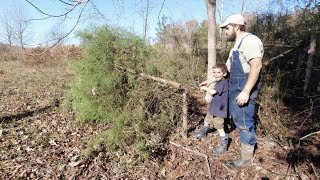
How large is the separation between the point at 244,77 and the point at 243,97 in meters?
0.31

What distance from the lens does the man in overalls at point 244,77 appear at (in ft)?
9.91

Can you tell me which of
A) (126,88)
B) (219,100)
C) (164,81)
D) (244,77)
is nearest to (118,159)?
(126,88)

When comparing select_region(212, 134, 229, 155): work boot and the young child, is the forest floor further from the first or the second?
the young child

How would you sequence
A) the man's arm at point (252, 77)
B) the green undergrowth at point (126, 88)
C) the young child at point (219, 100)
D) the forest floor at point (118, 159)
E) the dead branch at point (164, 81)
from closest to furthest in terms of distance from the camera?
the man's arm at point (252, 77)
the forest floor at point (118, 159)
the young child at point (219, 100)
the dead branch at point (164, 81)
the green undergrowth at point (126, 88)

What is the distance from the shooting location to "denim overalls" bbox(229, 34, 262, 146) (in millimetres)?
3293

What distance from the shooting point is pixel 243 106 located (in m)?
3.36

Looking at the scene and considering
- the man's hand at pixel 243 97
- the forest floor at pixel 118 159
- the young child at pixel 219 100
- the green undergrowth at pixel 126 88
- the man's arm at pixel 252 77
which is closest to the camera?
the man's arm at pixel 252 77

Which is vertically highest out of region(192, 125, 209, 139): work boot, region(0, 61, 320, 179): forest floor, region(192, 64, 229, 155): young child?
region(192, 64, 229, 155): young child

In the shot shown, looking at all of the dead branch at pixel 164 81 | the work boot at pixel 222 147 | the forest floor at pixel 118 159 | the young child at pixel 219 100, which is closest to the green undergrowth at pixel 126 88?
the dead branch at pixel 164 81

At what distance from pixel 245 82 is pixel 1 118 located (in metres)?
5.44

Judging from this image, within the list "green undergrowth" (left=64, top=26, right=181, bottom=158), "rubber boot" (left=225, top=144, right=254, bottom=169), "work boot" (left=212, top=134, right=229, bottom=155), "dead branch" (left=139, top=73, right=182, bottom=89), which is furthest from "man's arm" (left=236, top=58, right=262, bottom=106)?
"green undergrowth" (left=64, top=26, right=181, bottom=158)

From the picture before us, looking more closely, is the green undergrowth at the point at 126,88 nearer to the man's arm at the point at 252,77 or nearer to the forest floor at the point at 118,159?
the forest floor at the point at 118,159

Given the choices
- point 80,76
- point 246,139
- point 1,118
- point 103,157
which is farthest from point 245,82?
point 1,118

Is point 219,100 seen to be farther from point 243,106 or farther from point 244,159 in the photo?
point 244,159
